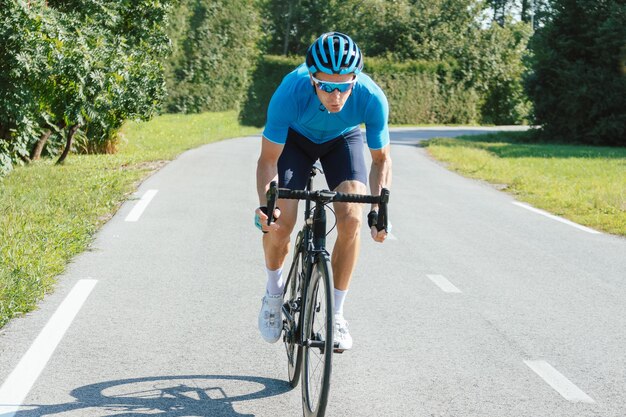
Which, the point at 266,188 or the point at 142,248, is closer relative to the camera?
the point at 266,188

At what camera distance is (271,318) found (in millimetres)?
4961

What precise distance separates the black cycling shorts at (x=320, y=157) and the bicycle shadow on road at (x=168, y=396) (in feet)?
3.63

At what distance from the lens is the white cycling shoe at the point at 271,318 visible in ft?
16.2

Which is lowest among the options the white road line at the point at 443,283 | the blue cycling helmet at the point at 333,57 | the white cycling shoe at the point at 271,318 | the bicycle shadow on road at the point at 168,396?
the white road line at the point at 443,283

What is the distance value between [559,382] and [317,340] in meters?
1.60

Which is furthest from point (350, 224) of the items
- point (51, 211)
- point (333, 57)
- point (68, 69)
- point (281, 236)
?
point (68, 69)

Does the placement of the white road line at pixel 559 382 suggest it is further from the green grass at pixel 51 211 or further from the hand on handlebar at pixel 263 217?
the green grass at pixel 51 211

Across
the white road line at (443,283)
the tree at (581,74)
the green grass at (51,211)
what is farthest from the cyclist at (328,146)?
the tree at (581,74)

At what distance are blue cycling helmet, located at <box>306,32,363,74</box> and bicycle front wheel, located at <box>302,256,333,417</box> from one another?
89 centimetres

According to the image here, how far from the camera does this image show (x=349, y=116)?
4641 millimetres

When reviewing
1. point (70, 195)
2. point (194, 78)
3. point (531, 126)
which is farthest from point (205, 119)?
point (70, 195)

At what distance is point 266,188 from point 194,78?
3846 centimetres

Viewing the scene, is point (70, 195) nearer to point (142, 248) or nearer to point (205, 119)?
point (142, 248)

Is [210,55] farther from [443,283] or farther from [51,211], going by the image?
[443,283]
